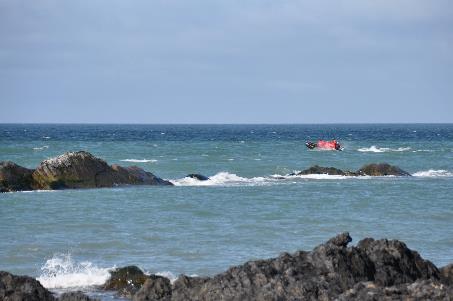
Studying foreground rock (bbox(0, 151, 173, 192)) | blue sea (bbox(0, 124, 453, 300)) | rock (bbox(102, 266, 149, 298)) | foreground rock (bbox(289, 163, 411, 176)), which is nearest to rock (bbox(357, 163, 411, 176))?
foreground rock (bbox(289, 163, 411, 176))

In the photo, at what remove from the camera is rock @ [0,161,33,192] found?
39094mm

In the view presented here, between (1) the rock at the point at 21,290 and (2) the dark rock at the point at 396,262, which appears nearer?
(1) the rock at the point at 21,290

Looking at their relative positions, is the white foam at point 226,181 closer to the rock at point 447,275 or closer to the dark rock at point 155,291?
the dark rock at point 155,291

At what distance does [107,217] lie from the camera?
30.4 meters

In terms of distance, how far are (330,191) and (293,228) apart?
541 inches

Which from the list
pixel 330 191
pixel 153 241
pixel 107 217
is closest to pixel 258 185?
pixel 330 191

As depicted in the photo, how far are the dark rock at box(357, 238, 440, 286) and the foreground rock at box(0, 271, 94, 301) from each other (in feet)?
14.9

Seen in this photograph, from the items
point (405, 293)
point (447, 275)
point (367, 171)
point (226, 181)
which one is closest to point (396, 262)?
point (447, 275)

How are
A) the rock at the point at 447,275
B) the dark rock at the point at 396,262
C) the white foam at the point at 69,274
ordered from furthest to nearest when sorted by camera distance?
the white foam at the point at 69,274 → the rock at the point at 447,275 → the dark rock at the point at 396,262

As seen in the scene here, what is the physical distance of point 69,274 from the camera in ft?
62.8

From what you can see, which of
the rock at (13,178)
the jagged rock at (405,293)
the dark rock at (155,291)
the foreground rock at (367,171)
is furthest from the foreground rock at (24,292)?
the foreground rock at (367,171)

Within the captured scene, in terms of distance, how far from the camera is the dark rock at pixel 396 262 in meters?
14.2

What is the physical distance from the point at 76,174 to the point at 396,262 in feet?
92.0

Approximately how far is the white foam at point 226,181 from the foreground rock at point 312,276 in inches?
1236
